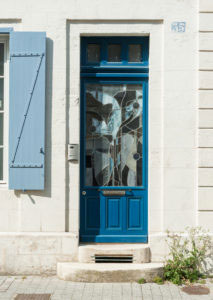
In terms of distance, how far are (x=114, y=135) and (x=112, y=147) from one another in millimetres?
195

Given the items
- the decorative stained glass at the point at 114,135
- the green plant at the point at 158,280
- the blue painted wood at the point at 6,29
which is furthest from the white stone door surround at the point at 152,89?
the blue painted wood at the point at 6,29

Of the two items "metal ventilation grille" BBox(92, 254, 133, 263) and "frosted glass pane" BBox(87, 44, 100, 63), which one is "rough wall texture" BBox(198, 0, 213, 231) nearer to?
"metal ventilation grille" BBox(92, 254, 133, 263)

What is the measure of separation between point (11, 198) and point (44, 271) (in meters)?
1.21

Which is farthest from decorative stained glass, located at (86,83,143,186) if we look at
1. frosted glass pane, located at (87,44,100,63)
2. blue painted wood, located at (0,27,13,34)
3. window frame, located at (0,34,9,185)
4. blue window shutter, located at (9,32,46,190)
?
blue painted wood, located at (0,27,13,34)

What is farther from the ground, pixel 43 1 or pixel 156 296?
pixel 43 1

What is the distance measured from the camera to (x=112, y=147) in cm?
730

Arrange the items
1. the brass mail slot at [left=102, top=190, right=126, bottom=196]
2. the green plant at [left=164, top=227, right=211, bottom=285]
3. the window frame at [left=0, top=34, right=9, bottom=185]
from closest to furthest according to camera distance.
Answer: the green plant at [left=164, top=227, right=211, bottom=285] → the window frame at [left=0, top=34, right=9, bottom=185] → the brass mail slot at [left=102, top=190, right=126, bottom=196]

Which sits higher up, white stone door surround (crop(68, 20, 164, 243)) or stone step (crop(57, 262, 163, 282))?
white stone door surround (crop(68, 20, 164, 243))

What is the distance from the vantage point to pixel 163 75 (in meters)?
6.97

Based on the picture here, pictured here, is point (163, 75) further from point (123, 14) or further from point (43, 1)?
point (43, 1)

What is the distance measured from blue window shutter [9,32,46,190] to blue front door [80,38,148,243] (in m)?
0.73

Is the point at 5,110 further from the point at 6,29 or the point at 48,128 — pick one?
the point at 6,29

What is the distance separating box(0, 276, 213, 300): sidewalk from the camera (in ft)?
19.6

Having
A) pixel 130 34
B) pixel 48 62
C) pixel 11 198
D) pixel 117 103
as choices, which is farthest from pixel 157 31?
pixel 11 198
